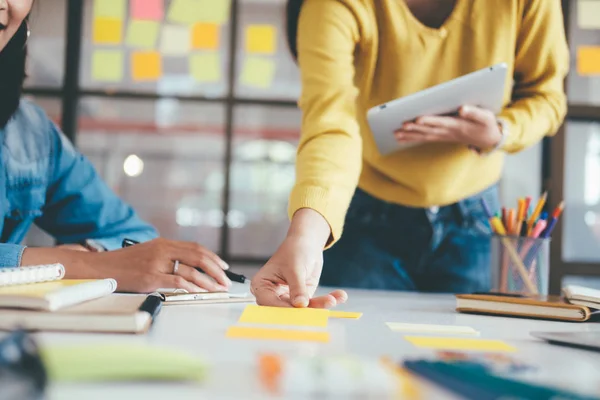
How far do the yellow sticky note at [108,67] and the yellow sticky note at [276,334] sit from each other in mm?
2354

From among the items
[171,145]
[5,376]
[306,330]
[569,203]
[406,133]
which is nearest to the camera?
[5,376]

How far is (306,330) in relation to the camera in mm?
647

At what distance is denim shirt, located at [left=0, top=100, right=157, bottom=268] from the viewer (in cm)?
133

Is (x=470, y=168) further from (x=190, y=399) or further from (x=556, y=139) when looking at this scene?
(x=556, y=139)

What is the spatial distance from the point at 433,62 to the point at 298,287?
2.28 feet

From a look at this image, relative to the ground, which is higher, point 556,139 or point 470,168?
point 556,139

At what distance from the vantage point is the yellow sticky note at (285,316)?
0.69 metres

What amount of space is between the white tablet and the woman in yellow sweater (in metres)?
0.03

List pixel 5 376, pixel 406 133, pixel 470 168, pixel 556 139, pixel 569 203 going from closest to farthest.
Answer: pixel 5 376, pixel 406 133, pixel 470 168, pixel 556 139, pixel 569 203

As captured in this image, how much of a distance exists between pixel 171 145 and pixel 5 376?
2.93m

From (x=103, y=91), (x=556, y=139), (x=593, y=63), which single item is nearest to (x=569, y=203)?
(x=556, y=139)

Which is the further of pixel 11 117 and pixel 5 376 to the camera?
pixel 11 117

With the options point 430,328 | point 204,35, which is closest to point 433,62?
point 430,328

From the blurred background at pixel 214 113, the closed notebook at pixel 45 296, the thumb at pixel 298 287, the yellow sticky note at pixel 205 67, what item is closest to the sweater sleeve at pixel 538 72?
the thumb at pixel 298 287
